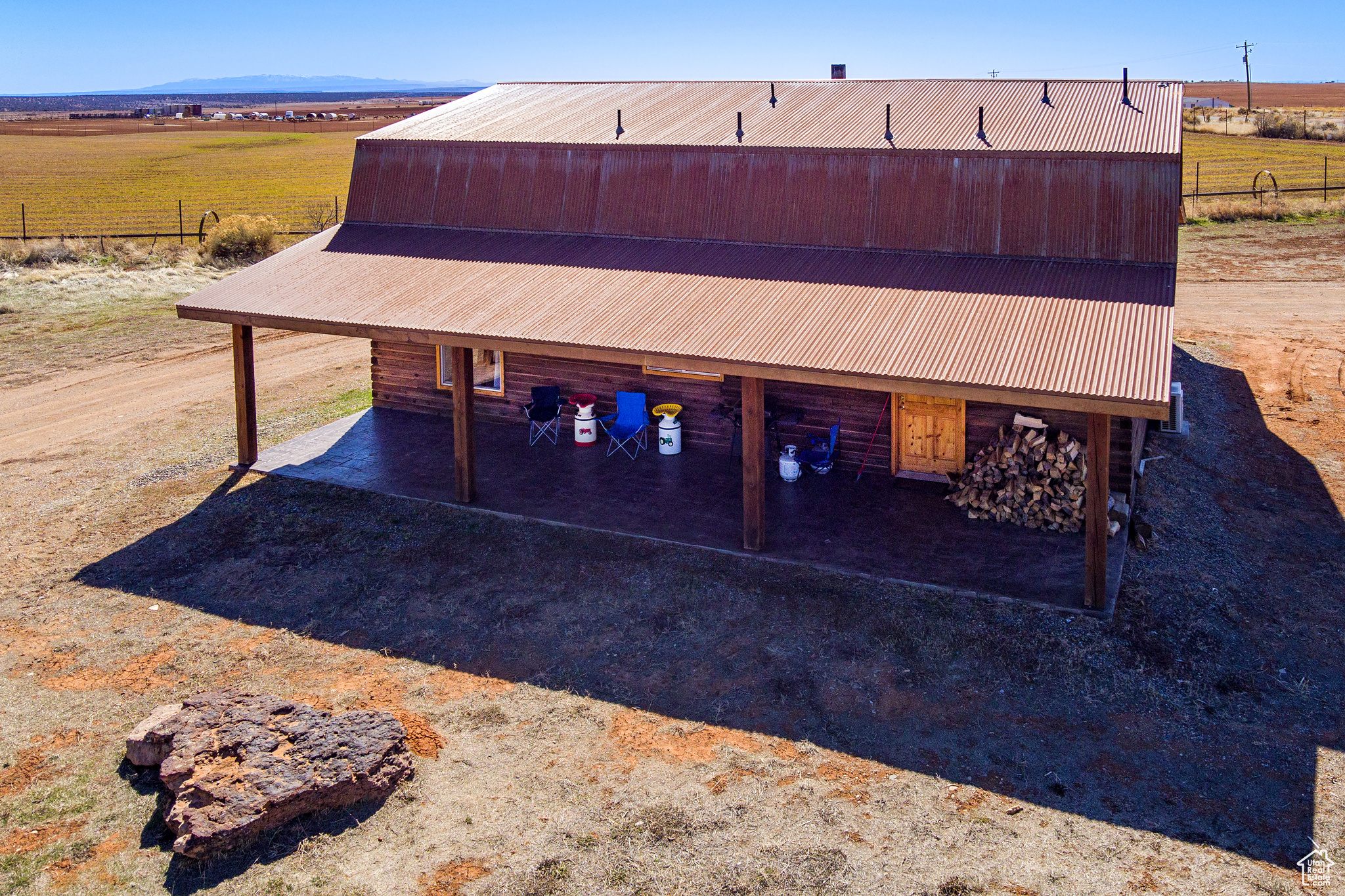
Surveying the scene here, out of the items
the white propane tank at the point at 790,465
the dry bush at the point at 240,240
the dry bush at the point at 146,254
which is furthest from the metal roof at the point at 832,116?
the dry bush at the point at 146,254

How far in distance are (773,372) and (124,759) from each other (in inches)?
258

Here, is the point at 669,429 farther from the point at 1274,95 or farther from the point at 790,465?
the point at 1274,95

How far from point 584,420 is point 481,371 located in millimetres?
2219

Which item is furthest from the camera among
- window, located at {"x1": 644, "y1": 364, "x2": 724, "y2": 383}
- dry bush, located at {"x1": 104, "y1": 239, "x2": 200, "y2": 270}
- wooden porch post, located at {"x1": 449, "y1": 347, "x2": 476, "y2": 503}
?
dry bush, located at {"x1": 104, "y1": 239, "x2": 200, "y2": 270}

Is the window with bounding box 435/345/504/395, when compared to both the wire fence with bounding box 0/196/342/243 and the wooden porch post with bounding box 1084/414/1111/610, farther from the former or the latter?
the wire fence with bounding box 0/196/342/243

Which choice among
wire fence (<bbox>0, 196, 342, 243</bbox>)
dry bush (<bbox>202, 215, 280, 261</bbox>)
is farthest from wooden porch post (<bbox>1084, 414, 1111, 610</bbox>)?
wire fence (<bbox>0, 196, 342, 243</bbox>)

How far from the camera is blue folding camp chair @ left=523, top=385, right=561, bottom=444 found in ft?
46.8

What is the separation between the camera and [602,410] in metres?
15.0

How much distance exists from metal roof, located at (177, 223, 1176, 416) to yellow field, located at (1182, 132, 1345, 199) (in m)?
25.5

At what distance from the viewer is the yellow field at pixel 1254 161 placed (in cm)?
3562

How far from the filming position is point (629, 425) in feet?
47.1

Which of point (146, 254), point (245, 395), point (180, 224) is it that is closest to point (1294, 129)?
point (180, 224)

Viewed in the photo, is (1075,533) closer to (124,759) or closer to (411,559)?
(411,559)

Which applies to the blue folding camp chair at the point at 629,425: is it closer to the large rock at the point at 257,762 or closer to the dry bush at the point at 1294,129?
the large rock at the point at 257,762
